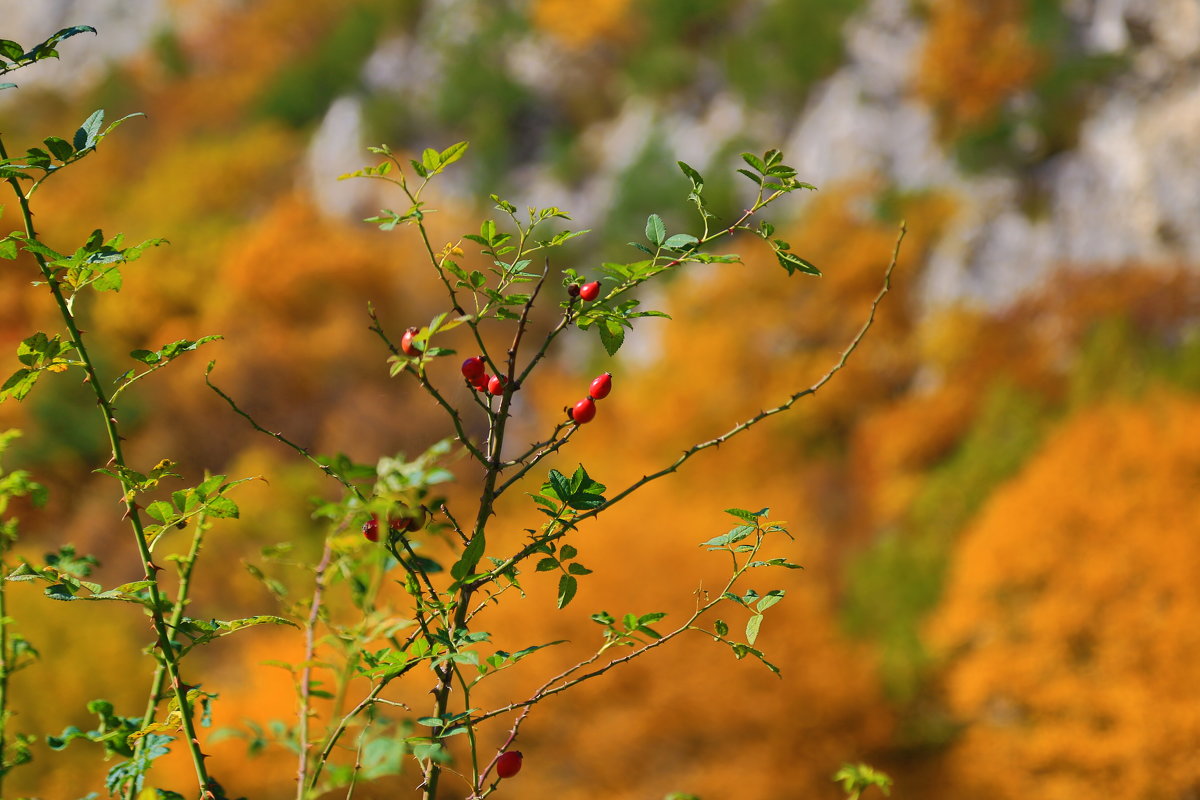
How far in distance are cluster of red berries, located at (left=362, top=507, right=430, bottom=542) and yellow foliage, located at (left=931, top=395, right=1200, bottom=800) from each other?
1012 centimetres

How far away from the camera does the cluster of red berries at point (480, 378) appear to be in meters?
1.00

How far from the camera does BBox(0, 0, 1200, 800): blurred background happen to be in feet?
32.4

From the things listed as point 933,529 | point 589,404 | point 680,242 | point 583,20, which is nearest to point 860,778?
point 589,404

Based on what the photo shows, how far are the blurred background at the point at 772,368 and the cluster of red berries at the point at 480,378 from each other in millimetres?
5976

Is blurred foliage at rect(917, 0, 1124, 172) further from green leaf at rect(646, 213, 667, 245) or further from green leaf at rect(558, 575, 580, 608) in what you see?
green leaf at rect(558, 575, 580, 608)

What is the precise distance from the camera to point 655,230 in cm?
107

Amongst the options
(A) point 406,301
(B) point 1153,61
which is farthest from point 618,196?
(B) point 1153,61

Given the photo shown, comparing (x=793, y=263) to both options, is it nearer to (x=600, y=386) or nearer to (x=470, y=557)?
(x=600, y=386)

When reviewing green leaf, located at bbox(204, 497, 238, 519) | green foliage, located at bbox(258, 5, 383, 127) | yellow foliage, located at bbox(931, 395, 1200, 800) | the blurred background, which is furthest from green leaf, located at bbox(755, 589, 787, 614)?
green foliage, located at bbox(258, 5, 383, 127)

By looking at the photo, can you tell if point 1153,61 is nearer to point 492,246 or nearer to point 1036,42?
point 1036,42

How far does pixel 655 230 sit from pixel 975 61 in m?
19.8

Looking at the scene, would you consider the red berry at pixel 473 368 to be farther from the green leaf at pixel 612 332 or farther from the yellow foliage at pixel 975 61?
the yellow foliage at pixel 975 61

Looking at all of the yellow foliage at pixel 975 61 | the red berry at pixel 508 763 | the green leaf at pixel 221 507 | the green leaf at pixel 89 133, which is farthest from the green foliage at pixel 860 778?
the yellow foliage at pixel 975 61

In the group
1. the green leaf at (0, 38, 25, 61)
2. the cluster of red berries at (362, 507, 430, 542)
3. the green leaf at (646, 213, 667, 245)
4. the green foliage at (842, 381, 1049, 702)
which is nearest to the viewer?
the cluster of red berries at (362, 507, 430, 542)
